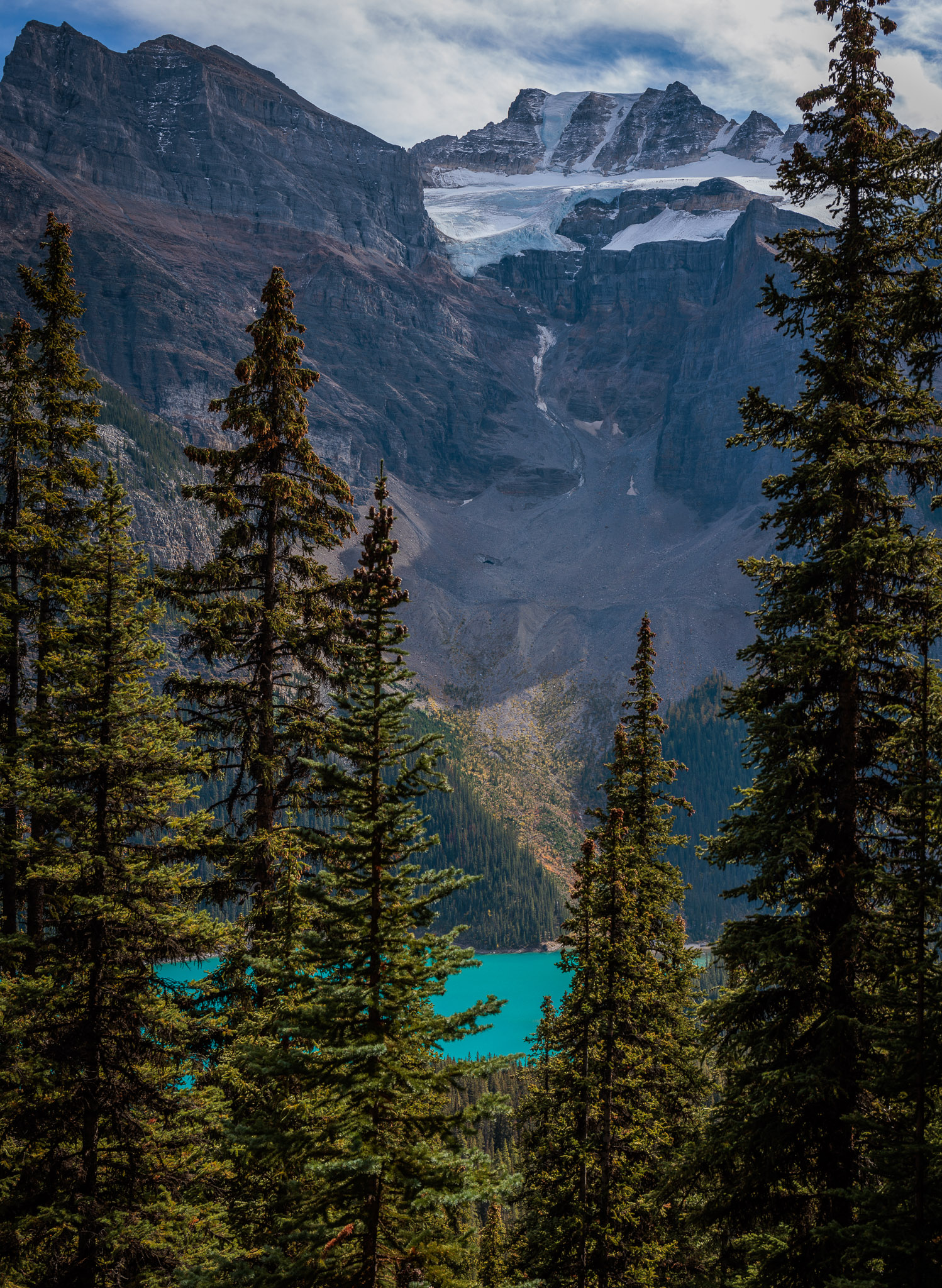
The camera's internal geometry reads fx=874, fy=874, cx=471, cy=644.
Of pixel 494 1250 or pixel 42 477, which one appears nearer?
pixel 42 477

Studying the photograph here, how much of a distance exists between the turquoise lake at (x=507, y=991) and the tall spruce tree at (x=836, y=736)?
11085cm

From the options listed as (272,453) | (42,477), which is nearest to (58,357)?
(42,477)

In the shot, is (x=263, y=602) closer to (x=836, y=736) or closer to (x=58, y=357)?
(x=58, y=357)

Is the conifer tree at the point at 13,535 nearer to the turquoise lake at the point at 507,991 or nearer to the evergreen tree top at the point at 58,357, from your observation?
the evergreen tree top at the point at 58,357

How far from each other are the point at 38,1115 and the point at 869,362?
16036 mm

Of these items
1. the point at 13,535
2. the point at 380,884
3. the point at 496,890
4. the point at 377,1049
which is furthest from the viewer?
the point at 496,890

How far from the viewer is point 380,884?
31.3ft

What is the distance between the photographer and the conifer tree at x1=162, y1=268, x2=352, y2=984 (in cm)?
1600

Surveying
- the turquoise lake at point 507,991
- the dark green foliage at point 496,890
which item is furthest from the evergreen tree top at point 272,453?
the dark green foliage at point 496,890

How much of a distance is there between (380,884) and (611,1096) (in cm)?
1221

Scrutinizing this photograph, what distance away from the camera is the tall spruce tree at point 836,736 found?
10.4m

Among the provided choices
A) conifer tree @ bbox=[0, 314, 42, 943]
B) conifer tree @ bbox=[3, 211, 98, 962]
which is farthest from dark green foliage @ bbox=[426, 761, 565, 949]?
conifer tree @ bbox=[3, 211, 98, 962]

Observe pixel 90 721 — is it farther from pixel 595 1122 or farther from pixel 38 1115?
pixel 595 1122

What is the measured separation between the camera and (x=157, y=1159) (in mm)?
13156
